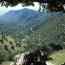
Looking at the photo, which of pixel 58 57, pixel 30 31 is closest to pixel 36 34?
pixel 30 31

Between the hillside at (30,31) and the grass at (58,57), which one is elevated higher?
the hillside at (30,31)

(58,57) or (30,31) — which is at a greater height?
(30,31)

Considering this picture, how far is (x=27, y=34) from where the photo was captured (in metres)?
4.22

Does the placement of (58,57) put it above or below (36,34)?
below

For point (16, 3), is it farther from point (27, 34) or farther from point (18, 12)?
point (27, 34)

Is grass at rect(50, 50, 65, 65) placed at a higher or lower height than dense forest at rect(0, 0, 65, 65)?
lower

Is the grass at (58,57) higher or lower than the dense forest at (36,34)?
lower

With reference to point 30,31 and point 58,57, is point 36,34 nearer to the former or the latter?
point 30,31

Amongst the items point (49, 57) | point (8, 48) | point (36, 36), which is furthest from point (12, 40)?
point (49, 57)

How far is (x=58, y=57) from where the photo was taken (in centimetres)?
419

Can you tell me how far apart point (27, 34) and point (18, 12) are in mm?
448

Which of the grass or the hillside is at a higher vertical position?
the hillside

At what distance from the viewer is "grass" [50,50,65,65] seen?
13.6ft

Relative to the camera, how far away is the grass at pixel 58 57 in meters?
4.16
